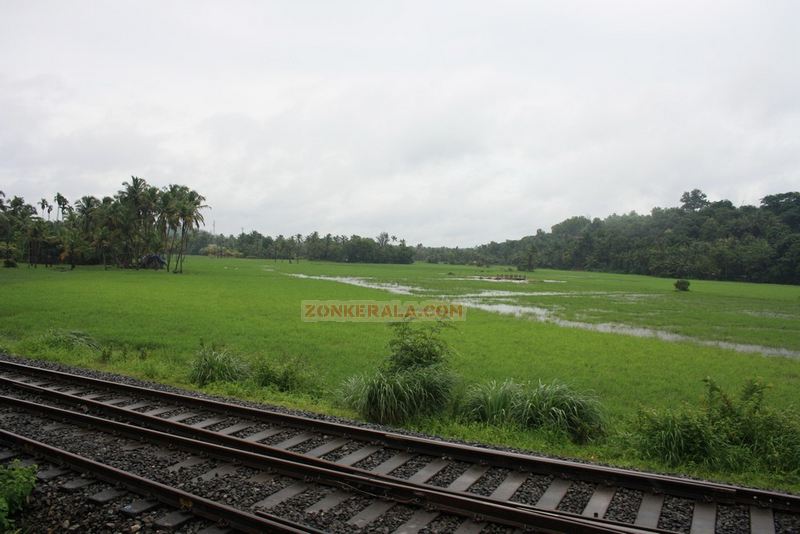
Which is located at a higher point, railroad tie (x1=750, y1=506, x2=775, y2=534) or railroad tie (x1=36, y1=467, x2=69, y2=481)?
railroad tie (x1=750, y1=506, x2=775, y2=534)

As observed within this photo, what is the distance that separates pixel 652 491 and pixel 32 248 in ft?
289

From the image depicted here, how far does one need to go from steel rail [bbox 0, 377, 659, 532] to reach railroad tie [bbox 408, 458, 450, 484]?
37 centimetres

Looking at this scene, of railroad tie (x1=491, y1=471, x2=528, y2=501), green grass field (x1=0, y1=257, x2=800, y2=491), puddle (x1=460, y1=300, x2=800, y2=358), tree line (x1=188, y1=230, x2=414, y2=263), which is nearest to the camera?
railroad tie (x1=491, y1=471, x2=528, y2=501)

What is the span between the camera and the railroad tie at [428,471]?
5695mm

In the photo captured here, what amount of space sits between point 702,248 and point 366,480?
110151 mm

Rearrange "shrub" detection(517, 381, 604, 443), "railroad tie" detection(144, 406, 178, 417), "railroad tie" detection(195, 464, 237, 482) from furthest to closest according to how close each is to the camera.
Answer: "shrub" detection(517, 381, 604, 443), "railroad tie" detection(144, 406, 178, 417), "railroad tie" detection(195, 464, 237, 482)

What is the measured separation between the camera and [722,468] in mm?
6605

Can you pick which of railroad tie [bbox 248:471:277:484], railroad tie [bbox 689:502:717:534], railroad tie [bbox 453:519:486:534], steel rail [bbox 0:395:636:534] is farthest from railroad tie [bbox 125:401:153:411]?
railroad tie [bbox 689:502:717:534]

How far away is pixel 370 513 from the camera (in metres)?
4.98

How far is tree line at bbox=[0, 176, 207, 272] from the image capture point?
64625mm

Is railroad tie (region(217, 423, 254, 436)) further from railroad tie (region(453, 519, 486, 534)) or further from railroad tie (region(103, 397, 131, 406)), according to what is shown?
railroad tie (region(453, 519, 486, 534))

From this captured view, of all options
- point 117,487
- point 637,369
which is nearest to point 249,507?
point 117,487

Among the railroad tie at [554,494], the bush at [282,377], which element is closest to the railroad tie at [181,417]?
the bush at [282,377]

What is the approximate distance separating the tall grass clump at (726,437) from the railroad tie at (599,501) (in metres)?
1.97
